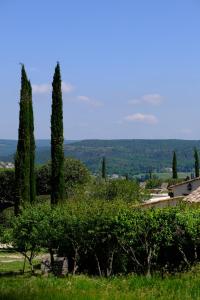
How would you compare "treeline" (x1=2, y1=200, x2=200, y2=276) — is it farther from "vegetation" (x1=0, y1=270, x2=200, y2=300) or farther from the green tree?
the green tree

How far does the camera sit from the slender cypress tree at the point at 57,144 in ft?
124

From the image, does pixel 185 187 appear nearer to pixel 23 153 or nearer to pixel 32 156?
pixel 32 156

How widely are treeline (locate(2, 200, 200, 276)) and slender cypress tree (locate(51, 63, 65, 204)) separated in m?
14.3

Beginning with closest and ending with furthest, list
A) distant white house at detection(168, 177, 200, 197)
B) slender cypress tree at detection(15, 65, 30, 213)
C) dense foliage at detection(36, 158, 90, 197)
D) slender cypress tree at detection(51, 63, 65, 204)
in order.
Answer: slender cypress tree at detection(51, 63, 65, 204) < slender cypress tree at detection(15, 65, 30, 213) < distant white house at detection(168, 177, 200, 197) < dense foliage at detection(36, 158, 90, 197)

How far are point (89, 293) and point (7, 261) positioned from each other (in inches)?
954

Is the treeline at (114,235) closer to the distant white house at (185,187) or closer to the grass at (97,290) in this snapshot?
the grass at (97,290)

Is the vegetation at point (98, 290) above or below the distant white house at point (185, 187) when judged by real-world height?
above

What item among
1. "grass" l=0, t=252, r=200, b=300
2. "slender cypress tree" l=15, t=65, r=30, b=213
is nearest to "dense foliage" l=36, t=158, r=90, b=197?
"slender cypress tree" l=15, t=65, r=30, b=213

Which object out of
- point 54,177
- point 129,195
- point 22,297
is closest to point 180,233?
point 22,297

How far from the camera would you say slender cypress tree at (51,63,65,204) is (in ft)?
124

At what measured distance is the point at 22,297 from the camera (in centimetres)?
574

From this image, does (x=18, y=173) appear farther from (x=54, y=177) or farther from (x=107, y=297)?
(x=107, y=297)

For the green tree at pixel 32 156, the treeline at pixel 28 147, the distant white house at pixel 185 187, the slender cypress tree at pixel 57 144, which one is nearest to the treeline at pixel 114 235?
the slender cypress tree at pixel 57 144

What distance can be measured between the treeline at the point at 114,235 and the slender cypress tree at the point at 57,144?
14.3m
